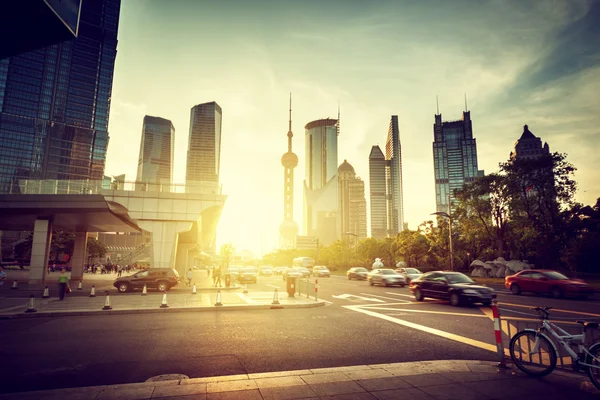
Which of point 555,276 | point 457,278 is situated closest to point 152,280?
point 457,278

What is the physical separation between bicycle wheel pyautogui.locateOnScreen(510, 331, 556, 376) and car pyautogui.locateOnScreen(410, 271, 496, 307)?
8436 millimetres

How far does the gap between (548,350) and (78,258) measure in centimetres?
4846

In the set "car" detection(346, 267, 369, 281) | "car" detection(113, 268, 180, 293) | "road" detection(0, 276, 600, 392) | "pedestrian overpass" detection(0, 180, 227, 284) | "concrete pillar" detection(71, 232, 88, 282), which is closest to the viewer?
"road" detection(0, 276, 600, 392)

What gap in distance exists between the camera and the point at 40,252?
2989cm

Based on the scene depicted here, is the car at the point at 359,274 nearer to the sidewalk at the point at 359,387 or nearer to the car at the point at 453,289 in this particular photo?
the car at the point at 453,289

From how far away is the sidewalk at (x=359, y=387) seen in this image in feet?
14.8

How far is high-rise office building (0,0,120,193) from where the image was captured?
5610 inches

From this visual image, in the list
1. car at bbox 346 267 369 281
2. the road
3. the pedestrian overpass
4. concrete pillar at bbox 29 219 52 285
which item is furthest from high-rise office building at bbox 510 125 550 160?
concrete pillar at bbox 29 219 52 285

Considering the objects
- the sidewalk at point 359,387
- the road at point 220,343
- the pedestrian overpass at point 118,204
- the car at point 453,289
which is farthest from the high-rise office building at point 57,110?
the sidewalk at point 359,387

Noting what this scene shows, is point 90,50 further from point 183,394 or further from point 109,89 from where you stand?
point 183,394

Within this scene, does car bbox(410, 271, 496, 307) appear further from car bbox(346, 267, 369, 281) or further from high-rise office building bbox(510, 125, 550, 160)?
high-rise office building bbox(510, 125, 550, 160)

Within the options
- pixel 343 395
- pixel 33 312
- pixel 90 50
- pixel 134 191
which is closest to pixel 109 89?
pixel 90 50

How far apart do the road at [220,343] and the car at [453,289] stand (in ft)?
4.96

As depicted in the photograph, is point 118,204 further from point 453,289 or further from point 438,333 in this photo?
point 438,333
